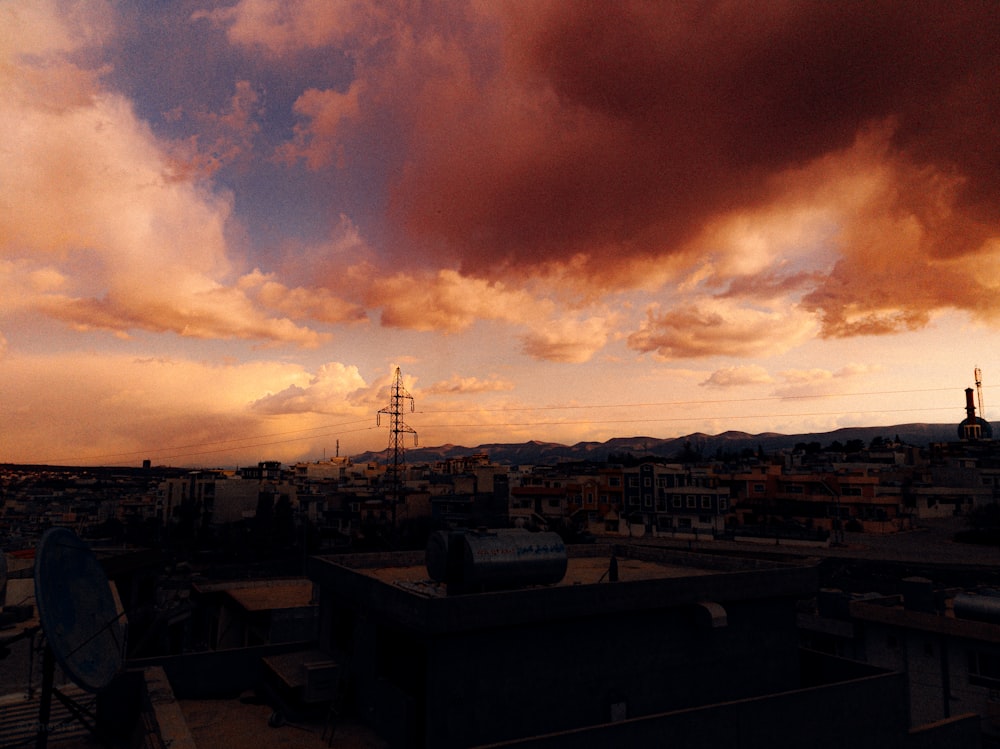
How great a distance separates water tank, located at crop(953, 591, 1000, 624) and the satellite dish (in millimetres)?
31189

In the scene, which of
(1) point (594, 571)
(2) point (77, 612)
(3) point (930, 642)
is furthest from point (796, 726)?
(2) point (77, 612)

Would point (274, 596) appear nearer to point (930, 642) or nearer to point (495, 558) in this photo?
point (495, 558)

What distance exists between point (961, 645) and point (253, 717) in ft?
92.5

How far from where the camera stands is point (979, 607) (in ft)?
86.8

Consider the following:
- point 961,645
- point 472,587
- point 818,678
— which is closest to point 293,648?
point 472,587

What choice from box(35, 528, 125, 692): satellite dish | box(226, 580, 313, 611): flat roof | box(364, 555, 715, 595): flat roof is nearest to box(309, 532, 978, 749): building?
box(364, 555, 715, 595): flat roof

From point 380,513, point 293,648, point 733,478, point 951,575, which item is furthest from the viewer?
point 380,513

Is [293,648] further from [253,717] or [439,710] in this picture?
[439,710]

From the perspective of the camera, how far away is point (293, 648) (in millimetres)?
21922

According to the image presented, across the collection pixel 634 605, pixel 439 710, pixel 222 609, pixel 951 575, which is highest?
pixel 634 605

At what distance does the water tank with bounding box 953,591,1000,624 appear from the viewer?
26078 mm

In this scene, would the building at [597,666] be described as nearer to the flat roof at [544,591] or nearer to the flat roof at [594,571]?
the flat roof at [544,591]

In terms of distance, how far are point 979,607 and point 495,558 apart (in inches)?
896

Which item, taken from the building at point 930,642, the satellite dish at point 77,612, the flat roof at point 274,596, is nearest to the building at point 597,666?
the satellite dish at point 77,612
